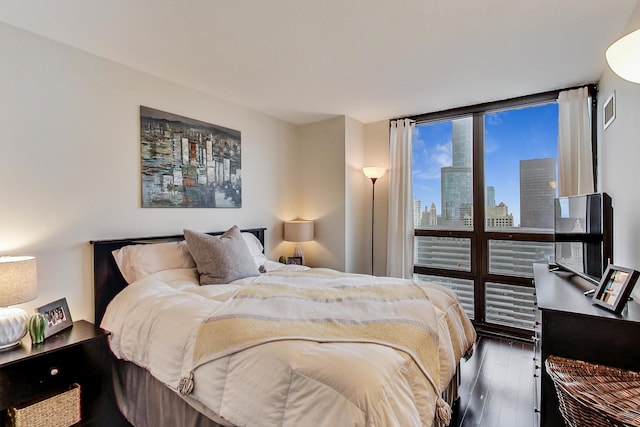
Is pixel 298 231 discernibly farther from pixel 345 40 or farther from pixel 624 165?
pixel 624 165

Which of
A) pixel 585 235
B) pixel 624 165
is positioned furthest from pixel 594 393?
pixel 624 165

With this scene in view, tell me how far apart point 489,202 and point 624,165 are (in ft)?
4.73

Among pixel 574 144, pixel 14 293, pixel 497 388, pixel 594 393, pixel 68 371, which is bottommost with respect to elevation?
pixel 497 388

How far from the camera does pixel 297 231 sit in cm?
380

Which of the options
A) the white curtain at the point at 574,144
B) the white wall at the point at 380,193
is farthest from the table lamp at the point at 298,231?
the white curtain at the point at 574,144

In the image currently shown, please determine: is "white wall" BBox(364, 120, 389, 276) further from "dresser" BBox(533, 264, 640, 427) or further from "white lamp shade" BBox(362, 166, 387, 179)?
"dresser" BBox(533, 264, 640, 427)

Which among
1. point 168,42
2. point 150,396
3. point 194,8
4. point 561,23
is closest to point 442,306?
point 150,396

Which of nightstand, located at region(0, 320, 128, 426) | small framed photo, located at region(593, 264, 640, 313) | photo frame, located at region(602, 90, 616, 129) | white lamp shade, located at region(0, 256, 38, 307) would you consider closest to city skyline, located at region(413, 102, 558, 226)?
photo frame, located at region(602, 90, 616, 129)

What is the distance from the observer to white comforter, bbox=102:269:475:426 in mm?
1078

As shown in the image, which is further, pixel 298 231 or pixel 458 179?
pixel 298 231

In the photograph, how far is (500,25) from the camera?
78.4 inches

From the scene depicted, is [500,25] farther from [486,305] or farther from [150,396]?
[150,396]

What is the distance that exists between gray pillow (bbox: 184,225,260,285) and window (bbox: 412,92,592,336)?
7.56 feet

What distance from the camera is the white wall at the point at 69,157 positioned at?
196 centimetres
